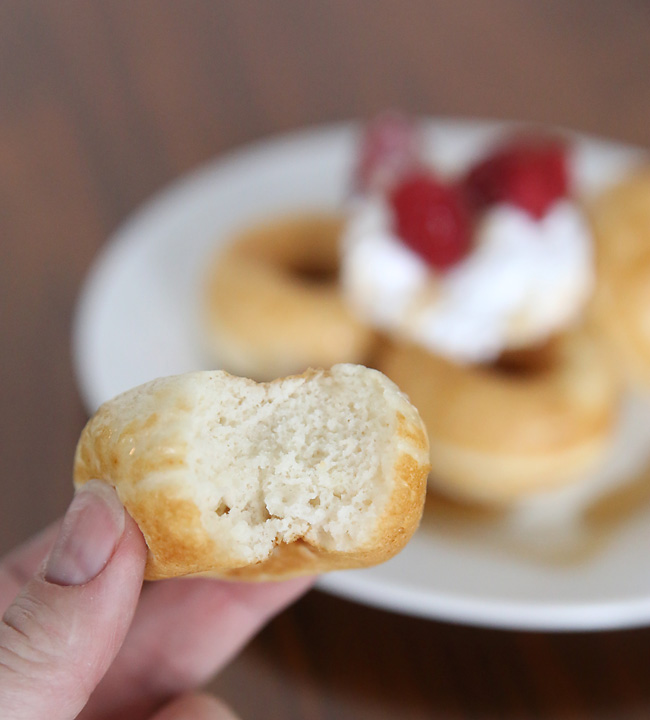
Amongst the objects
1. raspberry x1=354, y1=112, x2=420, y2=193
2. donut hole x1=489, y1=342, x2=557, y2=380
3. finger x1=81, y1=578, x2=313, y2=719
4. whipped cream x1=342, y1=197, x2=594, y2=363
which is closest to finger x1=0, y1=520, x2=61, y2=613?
finger x1=81, y1=578, x2=313, y2=719

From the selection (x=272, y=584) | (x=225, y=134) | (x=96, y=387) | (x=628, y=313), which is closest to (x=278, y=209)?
(x=225, y=134)

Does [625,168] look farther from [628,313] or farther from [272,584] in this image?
[272,584]

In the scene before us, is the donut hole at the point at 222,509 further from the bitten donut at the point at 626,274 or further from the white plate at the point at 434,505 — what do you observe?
the bitten donut at the point at 626,274

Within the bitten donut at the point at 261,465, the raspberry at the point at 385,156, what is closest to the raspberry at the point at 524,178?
the raspberry at the point at 385,156

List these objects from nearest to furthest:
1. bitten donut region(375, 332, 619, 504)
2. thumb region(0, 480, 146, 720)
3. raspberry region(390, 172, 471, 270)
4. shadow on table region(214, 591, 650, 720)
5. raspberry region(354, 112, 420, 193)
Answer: thumb region(0, 480, 146, 720), shadow on table region(214, 591, 650, 720), bitten donut region(375, 332, 619, 504), raspberry region(390, 172, 471, 270), raspberry region(354, 112, 420, 193)

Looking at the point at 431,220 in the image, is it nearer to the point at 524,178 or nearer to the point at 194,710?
the point at 524,178

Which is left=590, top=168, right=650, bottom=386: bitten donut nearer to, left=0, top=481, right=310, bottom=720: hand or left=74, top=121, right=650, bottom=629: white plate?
left=74, top=121, right=650, bottom=629: white plate
